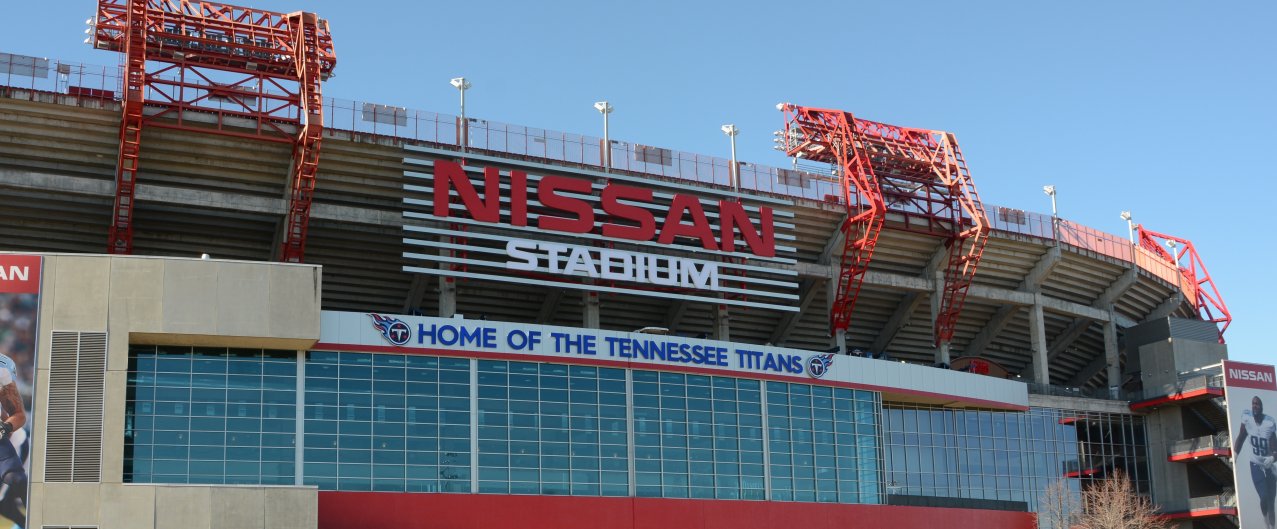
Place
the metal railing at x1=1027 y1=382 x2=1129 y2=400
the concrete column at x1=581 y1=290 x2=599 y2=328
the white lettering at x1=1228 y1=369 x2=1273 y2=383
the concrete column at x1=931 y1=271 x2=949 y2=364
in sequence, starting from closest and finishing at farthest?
the concrete column at x1=581 y1=290 x2=599 y2=328
the white lettering at x1=1228 y1=369 x2=1273 y2=383
the metal railing at x1=1027 y1=382 x2=1129 y2=400
the concrete column at x1=931 y1=271 x2=949 y2=364

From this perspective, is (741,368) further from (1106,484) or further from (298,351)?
(1106,484)

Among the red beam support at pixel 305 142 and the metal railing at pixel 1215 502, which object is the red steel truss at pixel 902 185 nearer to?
the metal railing at pixel 1215 502

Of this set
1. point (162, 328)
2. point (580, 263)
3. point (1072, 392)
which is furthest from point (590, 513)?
point (1072, 392)

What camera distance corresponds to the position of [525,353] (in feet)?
187

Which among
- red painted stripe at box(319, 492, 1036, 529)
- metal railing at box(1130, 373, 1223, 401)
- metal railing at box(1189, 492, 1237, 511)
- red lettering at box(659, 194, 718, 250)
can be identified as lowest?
red painted stripe at box(319, 492, 1036, 529)

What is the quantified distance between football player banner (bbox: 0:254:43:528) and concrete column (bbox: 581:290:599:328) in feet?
78.9

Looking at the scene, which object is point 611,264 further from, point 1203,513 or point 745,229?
point 1203,513

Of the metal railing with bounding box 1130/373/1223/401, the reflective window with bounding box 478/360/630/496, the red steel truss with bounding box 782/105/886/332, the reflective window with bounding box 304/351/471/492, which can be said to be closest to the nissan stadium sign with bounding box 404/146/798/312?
the red steel truss with bounding box 782/105/886/332

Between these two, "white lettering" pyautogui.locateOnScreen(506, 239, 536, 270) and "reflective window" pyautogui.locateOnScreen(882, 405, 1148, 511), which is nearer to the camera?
"white lettering" pyautogui.locateOnScreen(506, 239, 536, 270)

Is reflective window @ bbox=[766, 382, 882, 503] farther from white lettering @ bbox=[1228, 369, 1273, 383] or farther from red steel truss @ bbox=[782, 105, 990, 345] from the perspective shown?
white lettering @ bbox=[1228, 369, 1273, 383]

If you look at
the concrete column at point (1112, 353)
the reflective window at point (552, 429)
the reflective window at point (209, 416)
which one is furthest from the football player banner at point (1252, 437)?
the reflective window at point (209, 416)

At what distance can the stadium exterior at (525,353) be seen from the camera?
5059cm

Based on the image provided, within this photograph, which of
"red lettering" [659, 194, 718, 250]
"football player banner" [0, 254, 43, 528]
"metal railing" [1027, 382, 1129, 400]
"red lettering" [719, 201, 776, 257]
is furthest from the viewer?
"metal railing" [1027, 382, 1129, 400]

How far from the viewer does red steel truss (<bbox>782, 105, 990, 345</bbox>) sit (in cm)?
7381
